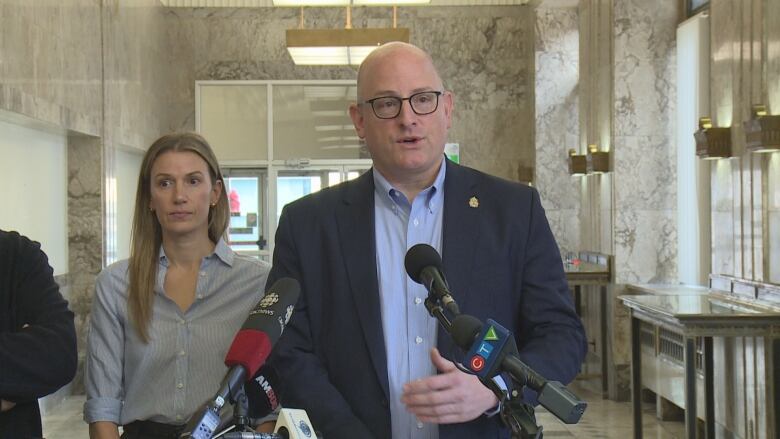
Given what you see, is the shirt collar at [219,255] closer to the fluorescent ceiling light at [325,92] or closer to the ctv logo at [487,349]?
the ctv logo at [487,349]

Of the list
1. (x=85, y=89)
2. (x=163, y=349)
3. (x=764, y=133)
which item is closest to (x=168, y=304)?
(x=163, y=349)

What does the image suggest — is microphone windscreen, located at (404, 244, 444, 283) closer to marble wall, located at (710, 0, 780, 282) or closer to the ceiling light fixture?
marble wall, located at (710, 0, 780, 282)

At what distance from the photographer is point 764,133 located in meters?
6.54

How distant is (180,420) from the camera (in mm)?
2766

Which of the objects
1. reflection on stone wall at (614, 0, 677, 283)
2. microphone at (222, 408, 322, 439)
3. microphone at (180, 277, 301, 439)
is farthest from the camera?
reflection on stone wall at (614, 0, 677, 283)

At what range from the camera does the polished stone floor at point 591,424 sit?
8492 millimetres

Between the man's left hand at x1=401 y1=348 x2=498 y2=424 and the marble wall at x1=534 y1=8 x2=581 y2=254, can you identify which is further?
the marble wall at x1=534 y1=8 x2=581 y2=254

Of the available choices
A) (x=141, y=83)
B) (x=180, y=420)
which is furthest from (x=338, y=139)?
Result: (x=180, y=420)

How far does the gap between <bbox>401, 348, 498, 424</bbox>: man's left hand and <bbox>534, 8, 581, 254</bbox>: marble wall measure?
1186cm

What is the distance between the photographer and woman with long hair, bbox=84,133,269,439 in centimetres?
282

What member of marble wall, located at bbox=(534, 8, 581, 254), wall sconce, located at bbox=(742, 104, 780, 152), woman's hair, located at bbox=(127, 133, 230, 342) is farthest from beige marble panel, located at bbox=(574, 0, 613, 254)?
woman's hair, located at bbox=(127, 133, 230, 342)

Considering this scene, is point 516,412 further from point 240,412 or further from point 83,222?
point 83,222

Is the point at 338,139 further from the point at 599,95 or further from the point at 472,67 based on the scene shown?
the point at 599,95

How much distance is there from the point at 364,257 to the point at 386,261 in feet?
0.20
